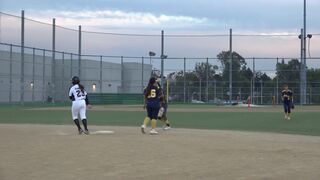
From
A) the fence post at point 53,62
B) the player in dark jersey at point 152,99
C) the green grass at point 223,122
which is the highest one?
the fence post at point 53,62

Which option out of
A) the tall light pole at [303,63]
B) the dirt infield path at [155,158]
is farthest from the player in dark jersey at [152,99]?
the tall light pole at [303,63]

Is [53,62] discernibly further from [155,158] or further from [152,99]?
[155,158]

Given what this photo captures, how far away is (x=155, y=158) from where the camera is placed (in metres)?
10.4

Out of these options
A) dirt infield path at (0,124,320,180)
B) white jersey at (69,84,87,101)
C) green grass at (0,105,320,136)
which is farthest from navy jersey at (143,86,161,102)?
green grass at (0,105,320,136)

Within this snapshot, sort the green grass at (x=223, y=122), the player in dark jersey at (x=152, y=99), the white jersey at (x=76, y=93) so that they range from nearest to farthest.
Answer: the white jersey at (x=76, y=93)
the player in dark jersey at (x=152, y=99)
the green grass at (x=223, y=122)

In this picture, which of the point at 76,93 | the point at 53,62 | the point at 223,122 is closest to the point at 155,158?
the point at 76,93

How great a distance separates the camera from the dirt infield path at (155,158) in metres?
8.69

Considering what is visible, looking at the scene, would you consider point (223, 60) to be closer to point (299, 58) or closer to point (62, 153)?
point (299, 58)

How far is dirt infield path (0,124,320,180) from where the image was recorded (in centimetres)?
869

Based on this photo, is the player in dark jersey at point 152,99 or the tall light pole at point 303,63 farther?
the tall light pole at point 303,63

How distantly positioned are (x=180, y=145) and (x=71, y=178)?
467cm

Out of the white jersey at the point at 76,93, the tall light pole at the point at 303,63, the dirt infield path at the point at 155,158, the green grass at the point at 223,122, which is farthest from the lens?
the tall light pole at the point at 303,63

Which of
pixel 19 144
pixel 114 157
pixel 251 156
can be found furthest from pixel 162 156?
pixel 19 144

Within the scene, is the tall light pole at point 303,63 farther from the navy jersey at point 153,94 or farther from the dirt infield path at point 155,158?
the dirt infield path at point 155,158
